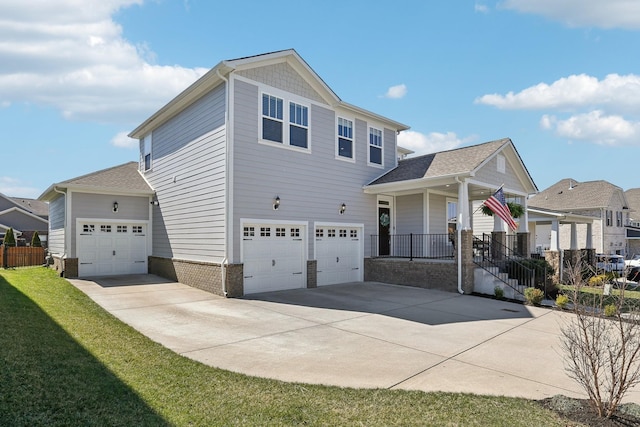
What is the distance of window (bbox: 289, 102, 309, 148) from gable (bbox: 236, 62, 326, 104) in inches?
19.9

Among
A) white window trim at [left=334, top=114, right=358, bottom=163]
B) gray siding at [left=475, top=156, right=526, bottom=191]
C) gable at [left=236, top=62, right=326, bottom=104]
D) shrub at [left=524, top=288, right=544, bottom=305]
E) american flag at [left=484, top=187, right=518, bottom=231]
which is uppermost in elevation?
gable at [left=236, top=62, right=326, bottom=104]

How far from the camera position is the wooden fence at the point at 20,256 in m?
18.7

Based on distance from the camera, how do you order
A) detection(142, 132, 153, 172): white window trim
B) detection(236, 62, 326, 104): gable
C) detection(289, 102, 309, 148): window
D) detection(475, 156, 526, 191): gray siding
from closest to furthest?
detection(236, 62, 326, 104): gable < detection(289, 102, 309, 148): window < detection(475, 156, 526, 191): gray siding < detection(142, 132, 153, 172): white window trim

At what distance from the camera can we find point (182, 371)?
17.0 feet

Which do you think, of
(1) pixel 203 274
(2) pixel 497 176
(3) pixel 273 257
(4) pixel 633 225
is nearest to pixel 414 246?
(2) pixel 497 176

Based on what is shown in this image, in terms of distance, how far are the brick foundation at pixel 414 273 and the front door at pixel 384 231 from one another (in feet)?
4.04

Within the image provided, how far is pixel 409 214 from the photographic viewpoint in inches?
655

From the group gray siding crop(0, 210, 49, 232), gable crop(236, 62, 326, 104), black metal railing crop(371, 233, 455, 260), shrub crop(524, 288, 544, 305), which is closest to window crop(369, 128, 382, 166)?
gable crop(236, 62, 326, 104)

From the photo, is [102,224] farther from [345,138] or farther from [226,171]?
[345,138]

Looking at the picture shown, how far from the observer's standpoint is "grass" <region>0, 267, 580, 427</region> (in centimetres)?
381

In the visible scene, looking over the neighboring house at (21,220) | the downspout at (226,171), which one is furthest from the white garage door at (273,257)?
the neighboring house at (21,220)

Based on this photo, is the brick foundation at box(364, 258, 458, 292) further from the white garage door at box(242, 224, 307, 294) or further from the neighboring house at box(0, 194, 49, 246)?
the neighboring house at box(0, 194, 49, 246)

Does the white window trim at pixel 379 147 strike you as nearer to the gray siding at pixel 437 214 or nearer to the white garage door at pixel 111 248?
the gray siding at pixel 437 214

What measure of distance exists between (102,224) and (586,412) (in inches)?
652
